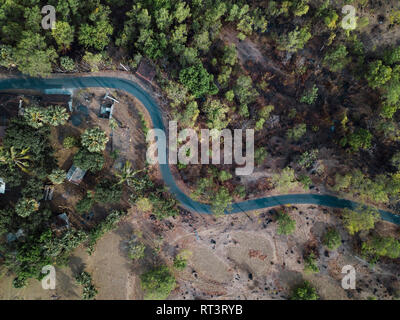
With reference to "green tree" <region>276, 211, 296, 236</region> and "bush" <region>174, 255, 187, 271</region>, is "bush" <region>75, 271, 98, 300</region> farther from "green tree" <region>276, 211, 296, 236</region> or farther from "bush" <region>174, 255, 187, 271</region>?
"green tree" <region>276, 211, 296, 236</region>

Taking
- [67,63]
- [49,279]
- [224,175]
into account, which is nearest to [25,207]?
[49,279]

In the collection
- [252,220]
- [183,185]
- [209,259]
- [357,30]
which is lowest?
[209,259]

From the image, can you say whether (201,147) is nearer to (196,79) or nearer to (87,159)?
(196,79)

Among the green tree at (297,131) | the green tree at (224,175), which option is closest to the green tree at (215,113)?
the green tree at (224,175)

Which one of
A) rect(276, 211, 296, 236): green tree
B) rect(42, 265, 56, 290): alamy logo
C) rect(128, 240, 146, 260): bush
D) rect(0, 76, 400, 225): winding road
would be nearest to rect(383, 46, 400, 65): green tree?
rect(0, 76, 400, 225): winding road

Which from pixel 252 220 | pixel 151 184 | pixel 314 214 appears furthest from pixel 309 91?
pixel 151 184

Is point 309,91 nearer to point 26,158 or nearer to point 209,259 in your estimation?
point 209,259
